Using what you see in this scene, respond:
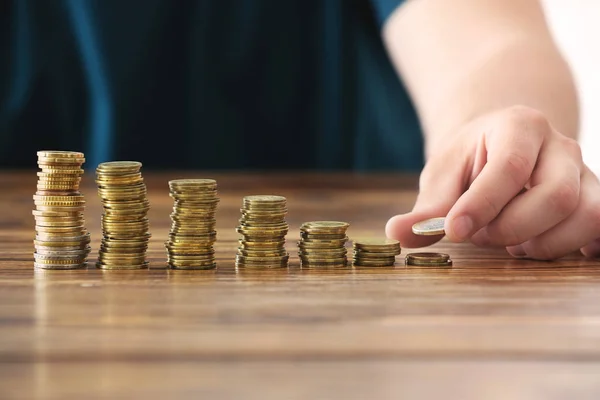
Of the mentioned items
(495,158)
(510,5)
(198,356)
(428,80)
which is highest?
(510,5)

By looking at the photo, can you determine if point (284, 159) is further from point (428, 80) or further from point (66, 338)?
point (66, 338)

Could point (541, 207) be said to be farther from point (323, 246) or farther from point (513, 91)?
point (513, 91)

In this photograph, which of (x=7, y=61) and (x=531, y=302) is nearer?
(x=531, y=302)

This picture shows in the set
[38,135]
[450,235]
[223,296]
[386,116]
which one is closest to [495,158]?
[450,235]

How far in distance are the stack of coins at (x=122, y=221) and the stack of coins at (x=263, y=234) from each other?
0.42 feet

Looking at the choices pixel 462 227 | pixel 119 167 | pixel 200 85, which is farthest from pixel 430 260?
pixel 200 85

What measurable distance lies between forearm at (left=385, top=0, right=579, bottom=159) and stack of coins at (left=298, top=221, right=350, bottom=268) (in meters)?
0.36

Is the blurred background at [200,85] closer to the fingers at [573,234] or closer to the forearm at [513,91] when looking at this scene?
the forearm at [513,91]

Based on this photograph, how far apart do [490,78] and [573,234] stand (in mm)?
490

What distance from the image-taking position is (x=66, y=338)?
2.81ft

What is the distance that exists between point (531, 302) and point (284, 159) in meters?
1.70

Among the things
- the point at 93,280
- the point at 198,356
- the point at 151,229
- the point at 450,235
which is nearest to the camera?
the point at 198,356

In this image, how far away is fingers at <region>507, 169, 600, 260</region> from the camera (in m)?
1.32

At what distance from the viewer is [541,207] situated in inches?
51.4
